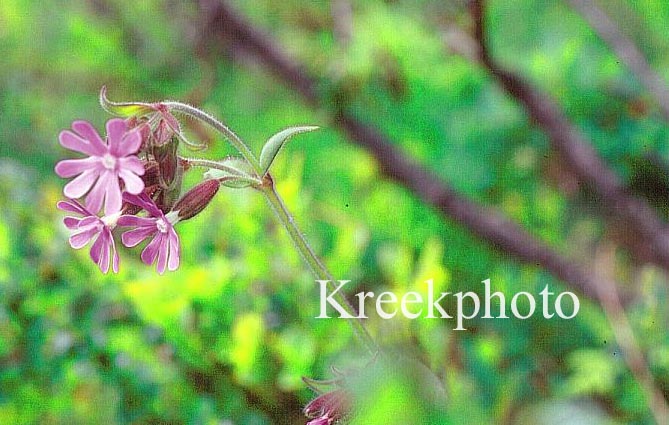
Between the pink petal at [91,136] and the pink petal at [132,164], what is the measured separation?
0.01 meters

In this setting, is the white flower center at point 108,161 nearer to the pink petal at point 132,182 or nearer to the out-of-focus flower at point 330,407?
the pink petal at point 132,182

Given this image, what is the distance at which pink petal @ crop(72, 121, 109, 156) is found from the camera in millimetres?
358

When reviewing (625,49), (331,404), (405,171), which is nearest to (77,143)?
(331,404)

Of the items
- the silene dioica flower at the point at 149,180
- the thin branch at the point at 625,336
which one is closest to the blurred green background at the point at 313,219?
the thin branch at the point at 625,336

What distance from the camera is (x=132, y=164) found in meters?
0.36

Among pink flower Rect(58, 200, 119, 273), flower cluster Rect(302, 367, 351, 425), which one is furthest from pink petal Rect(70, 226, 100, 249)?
flower cluster Rect(302, 367, 351, 425)

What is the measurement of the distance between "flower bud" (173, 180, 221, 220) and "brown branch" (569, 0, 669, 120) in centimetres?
64

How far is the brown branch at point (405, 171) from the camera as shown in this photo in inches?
32.9

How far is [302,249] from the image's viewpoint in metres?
0.40

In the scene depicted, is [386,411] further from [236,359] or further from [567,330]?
[567,330]

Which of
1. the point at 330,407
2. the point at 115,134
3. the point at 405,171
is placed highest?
the point at 115,134

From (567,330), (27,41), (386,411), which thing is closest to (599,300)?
(567,330)

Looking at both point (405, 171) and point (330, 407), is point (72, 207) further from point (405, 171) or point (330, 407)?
point (405, 171)

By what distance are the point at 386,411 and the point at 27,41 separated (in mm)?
966
